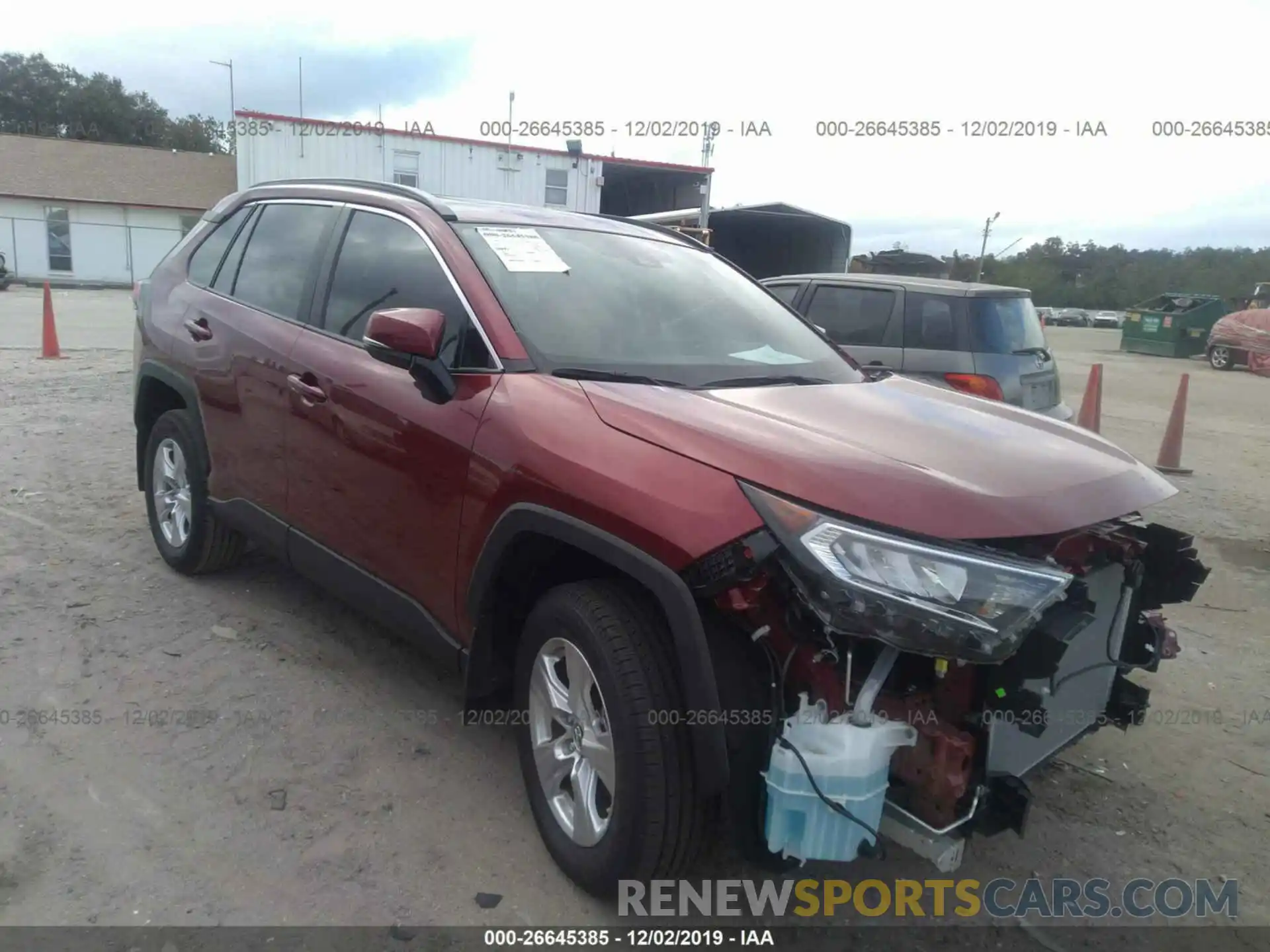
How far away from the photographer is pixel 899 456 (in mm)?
2352

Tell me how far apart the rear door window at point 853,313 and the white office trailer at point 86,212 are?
32.1 m

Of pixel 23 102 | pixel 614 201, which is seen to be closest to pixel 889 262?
pixel 614 201

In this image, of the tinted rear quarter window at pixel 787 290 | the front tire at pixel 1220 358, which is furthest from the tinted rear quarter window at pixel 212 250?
the front tire at pixel 1220 358

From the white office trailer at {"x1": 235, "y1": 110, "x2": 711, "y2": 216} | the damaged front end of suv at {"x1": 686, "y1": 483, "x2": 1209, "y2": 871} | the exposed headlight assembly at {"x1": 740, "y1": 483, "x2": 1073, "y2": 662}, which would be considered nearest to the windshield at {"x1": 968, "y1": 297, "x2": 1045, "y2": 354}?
the damaged front end of suv at {"x1": 686, "y1": 483, "x2": 1209, "y2": 871}

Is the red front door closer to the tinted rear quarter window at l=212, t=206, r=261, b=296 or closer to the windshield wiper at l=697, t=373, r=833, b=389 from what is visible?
the windshield wiper at l=697, t=373, r=833, b=389

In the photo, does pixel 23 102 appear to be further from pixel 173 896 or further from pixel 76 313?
pixel 173 896

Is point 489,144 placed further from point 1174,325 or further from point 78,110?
point 78,110

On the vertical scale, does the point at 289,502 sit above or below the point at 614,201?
below

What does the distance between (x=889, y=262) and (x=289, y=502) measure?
17.3m

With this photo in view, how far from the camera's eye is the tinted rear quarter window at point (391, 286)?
2.97m

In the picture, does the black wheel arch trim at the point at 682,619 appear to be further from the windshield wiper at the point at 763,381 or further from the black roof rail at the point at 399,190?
the black roof rail at the point at 399,190

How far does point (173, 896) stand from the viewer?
8.36 feet

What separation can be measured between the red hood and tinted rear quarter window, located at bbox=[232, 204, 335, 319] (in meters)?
1.72

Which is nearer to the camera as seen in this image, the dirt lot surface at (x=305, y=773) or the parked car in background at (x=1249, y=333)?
the dirt lot surface at (x=305, y=773)
